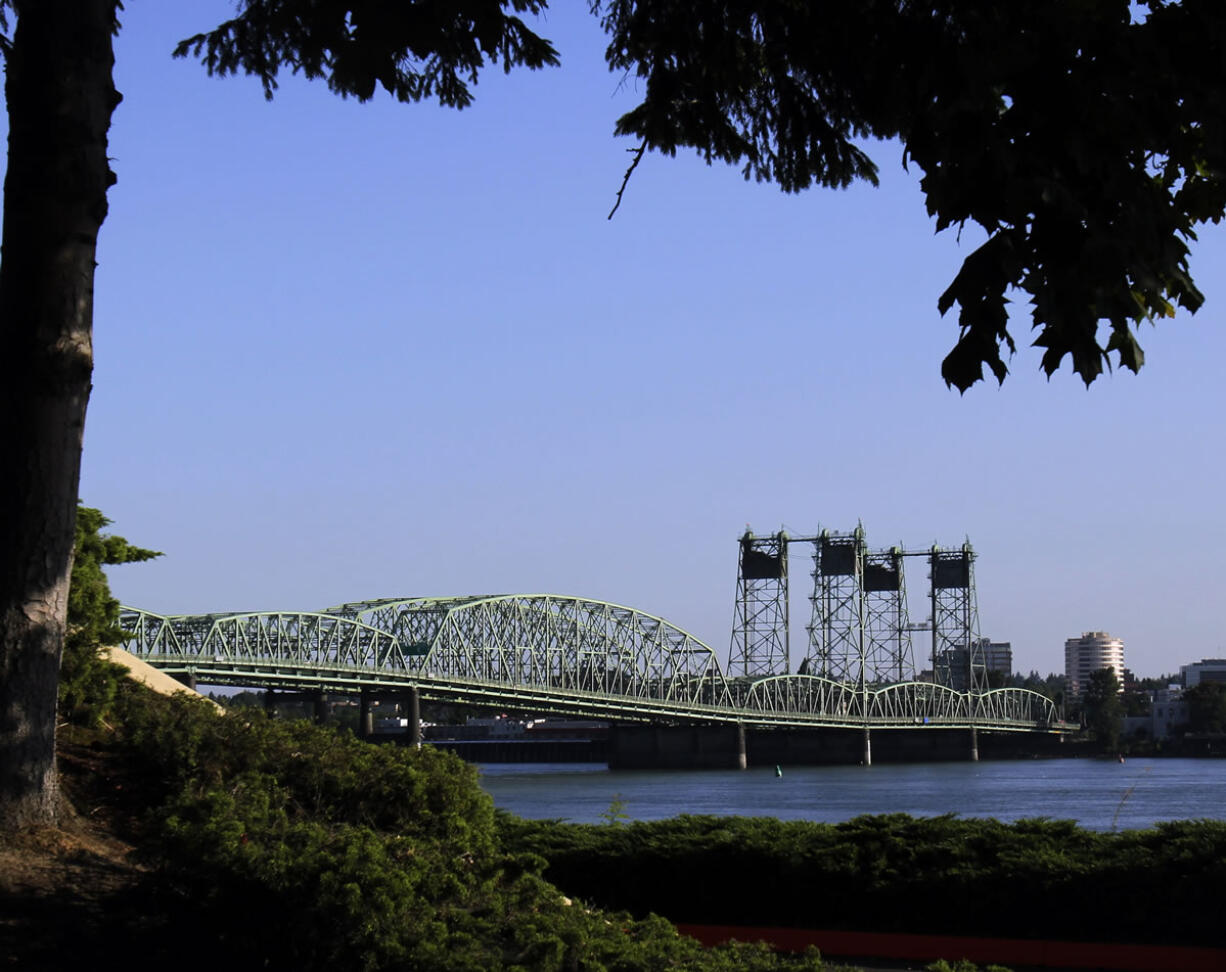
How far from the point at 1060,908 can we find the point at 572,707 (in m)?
79.7

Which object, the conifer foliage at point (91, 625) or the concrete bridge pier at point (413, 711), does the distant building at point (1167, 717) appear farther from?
the conifer foliage at point (91, 625)

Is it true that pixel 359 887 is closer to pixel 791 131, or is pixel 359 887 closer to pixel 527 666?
pixel 791 131

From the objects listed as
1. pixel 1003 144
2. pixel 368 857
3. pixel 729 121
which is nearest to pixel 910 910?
pixel 368 857

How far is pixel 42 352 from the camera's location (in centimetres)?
748

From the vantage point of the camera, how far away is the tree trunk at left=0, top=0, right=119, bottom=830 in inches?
291

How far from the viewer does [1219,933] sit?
953cm

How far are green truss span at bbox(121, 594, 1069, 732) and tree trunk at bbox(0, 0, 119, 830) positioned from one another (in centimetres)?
6409

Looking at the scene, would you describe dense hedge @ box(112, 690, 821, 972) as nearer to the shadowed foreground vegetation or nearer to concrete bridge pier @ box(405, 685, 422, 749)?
the shadowed foreground vegetation

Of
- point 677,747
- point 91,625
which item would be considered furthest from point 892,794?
point 91,625

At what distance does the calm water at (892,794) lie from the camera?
4456cm

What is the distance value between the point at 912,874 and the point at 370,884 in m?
5.39

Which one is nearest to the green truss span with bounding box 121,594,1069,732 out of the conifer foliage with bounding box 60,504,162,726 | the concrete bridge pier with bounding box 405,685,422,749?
the concrete bridge pier with bounding box 405,685,422,749

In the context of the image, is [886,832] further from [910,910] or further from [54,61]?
[54,61]

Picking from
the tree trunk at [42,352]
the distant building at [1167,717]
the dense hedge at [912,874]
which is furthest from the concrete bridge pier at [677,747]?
the tree trunk at [42,352]
